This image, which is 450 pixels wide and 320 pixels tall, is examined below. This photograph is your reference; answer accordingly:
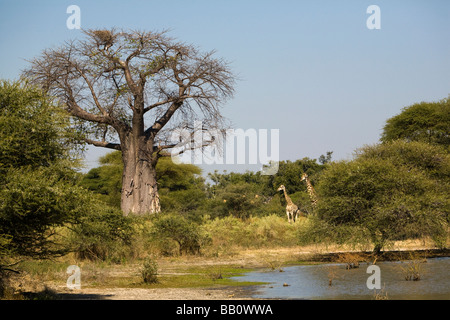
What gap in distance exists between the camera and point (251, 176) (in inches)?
2554

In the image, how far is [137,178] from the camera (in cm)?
3212

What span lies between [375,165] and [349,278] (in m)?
6.72

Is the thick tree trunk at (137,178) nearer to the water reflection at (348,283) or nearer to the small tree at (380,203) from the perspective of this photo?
the small tree at (380,203)

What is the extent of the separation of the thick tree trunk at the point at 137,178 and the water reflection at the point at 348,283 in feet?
45.6

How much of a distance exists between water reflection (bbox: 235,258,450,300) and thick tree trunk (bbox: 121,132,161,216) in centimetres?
1390

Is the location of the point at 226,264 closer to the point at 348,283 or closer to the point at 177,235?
the point at 177,235

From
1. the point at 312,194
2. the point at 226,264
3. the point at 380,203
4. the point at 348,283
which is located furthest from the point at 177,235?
the point at 348,283

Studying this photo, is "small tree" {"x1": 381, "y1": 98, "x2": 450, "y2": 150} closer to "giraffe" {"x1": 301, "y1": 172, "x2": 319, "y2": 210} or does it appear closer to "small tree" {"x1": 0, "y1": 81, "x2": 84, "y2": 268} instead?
"giraffe" {"x1": 301, "y1": 172, "x2": 319, "y2": 210}

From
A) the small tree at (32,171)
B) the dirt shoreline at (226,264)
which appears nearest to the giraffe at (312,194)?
the dirt shoreline at (226,264)

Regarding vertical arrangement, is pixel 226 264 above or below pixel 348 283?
below

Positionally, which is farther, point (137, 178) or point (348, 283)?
point (137, 178)

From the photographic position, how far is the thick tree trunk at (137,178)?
31938mm

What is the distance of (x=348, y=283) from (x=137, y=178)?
60.2ft

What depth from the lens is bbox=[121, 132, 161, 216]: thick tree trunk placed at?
31938 mm
